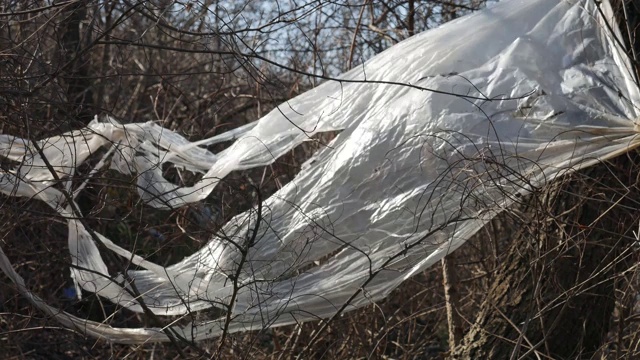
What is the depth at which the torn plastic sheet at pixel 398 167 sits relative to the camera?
319 cm

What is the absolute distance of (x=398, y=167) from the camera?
3328 millimetres

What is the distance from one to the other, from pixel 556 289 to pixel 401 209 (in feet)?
2.73

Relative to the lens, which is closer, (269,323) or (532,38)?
(269,323)

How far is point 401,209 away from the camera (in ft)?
10.7

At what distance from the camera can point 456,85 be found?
343 centimetres

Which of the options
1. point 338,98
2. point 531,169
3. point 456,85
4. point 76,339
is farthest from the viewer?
point 76,339

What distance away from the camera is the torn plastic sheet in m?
3.19

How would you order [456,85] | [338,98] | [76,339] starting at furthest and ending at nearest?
[76,339]
[338,98]
[456,85]

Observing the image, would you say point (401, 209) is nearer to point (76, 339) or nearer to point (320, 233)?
point (320, 233)

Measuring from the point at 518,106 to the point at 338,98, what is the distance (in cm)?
79

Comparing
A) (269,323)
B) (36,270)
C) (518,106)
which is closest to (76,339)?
(36,270)

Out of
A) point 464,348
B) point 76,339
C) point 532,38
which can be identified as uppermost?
point 532,38

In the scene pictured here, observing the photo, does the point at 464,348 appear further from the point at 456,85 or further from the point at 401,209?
the point at 456,85

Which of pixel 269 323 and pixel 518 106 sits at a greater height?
pixel 518 106
